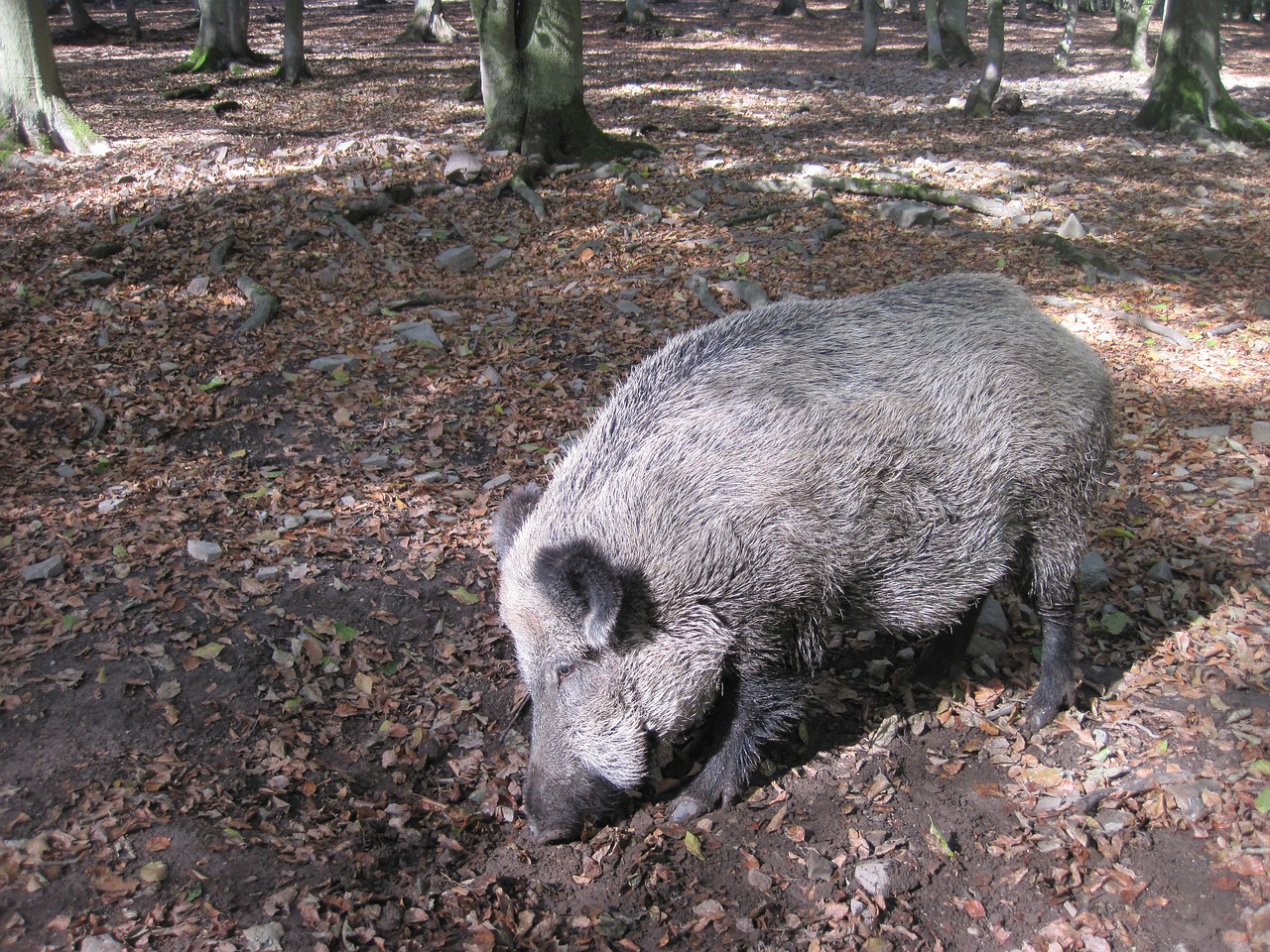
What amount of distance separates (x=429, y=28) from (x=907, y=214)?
649 inches

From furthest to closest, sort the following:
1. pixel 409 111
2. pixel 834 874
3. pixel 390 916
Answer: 1. pixel 409 111
2. pixel 834 874
3. pixel 390 916

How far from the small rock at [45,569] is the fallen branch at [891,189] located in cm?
790

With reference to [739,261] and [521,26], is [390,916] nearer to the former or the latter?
[739,261]

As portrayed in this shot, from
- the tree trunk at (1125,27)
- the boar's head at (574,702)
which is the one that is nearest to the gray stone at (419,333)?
the boar's head at (574,702)

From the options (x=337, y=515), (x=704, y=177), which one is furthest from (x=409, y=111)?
(x=337, y=515)

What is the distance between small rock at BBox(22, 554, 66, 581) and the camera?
4.74m

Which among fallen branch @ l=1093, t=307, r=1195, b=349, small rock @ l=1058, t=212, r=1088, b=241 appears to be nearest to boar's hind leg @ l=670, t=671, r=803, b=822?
fallen branch @ l=1093, t=307, r=1195, b=349

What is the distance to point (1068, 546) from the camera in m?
4.17

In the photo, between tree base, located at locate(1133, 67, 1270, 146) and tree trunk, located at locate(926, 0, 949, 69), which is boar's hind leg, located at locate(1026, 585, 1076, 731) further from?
tree trunk, located at locate(926, 0, 949, 69)

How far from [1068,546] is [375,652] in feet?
10.9

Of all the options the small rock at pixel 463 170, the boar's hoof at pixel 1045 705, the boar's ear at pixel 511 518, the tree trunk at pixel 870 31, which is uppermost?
the tree trunk at pixel 870 31

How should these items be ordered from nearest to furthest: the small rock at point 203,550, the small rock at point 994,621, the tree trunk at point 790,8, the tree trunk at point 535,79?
the small rock at point 203,550 < the small rock at point 994,621 < the tree trunk at point 535,79 < the tree trunk at point 790,8

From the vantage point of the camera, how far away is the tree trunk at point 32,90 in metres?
10.1

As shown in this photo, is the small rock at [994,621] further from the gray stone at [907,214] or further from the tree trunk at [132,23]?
the tree trunk at [132,23]
